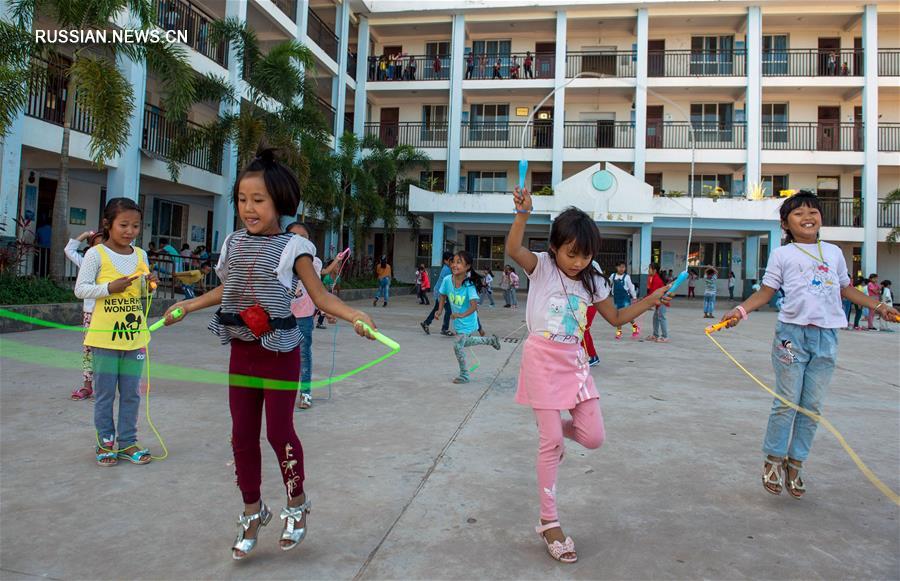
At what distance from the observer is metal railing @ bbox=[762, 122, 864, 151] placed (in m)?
26.0

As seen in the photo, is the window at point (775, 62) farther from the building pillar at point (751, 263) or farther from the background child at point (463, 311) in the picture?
the background child at point (463, 311)

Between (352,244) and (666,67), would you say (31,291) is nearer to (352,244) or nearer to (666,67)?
(352,244)

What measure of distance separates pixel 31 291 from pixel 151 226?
10.6m

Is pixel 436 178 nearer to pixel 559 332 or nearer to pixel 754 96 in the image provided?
pixel 754 96

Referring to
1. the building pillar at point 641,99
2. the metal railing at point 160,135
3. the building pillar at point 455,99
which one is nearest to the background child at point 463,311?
the metal railing at point 160,135

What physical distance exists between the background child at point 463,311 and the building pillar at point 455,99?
2124 centimetres

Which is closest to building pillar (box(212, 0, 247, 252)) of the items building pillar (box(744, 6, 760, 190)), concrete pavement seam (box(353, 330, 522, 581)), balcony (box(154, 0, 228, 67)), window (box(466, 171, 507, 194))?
balcony (box(154, 0, 228, 67))

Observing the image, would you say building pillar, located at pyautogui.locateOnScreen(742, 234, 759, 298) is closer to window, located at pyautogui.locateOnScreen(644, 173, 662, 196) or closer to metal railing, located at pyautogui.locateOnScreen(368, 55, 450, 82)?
window, located at pyautogui.locateOnScreen(644, 173, 662, 196)

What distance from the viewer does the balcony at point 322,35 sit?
975 inches

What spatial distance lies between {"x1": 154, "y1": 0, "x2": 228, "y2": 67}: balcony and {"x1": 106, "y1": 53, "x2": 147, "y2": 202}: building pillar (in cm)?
187

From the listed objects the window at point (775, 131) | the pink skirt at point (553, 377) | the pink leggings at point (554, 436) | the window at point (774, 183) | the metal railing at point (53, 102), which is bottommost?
the pink leggings at point (554, 436)

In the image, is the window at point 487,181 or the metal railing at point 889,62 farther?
the window at point 487,181

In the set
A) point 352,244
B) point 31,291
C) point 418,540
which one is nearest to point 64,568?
point 418,540

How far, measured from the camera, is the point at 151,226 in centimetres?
1980
